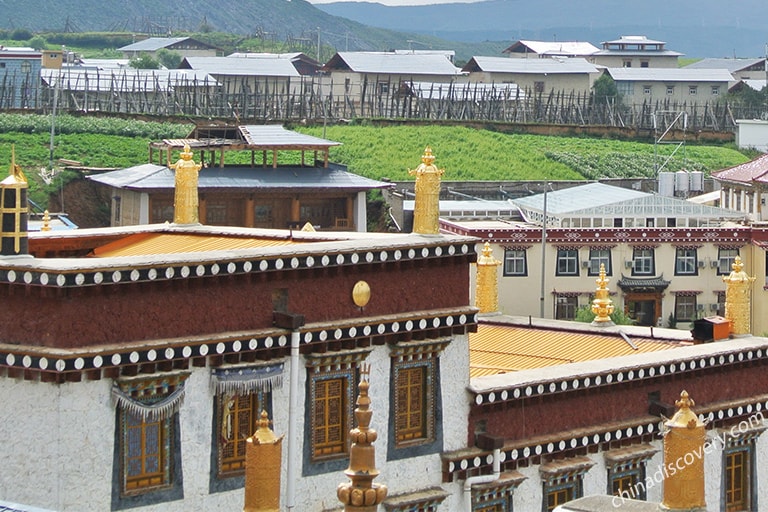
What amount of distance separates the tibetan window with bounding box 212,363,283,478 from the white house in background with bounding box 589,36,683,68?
5412 inches

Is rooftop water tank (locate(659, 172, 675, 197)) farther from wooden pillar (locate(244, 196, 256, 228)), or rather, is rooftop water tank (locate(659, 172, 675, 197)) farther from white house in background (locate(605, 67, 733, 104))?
white house in background (locate(605, 67, 733, 104))

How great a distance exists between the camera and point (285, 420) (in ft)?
86.7

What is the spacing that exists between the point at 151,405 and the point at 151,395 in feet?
0.42

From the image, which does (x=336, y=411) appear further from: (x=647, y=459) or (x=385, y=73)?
(x=385, y=73)

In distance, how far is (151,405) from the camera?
24.8 meters

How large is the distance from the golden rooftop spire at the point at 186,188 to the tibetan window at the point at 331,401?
5.05 meters

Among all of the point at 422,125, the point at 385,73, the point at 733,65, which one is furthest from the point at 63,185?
the point at 733,65

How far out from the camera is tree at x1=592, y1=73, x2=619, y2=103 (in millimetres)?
130500

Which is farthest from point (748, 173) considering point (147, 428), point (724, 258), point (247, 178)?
point (147, 428)

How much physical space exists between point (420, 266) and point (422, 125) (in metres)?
80.7

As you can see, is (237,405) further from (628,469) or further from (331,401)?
(628,469)

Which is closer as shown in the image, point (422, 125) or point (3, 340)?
point (3, 340)

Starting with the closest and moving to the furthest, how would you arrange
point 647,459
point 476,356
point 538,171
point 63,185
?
point 647,459 → point 476,356 → point 63,185 → point 538,171

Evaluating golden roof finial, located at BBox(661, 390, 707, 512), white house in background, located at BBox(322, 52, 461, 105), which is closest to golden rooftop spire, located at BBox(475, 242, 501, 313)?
golden roof finial, located at BBox(661, 390, 707, 512)
